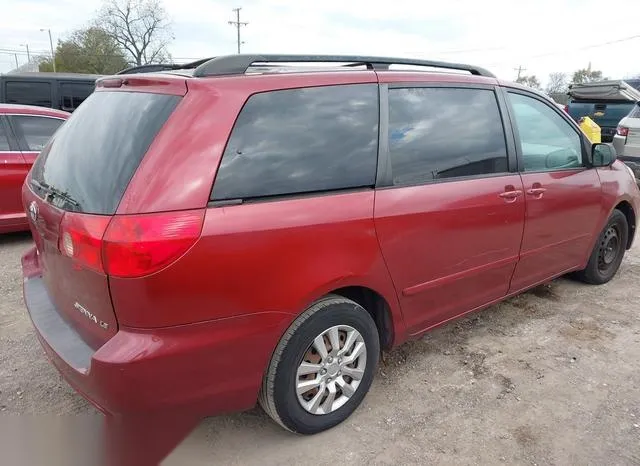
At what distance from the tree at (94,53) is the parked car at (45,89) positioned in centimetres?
4133

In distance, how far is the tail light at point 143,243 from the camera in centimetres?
181

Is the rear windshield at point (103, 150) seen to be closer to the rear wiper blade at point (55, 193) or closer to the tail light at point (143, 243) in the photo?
the rear wiper blade at point (55, 193)

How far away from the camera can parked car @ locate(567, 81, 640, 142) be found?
37.2 ft

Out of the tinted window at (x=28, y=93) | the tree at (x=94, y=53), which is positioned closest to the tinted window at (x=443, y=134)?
the tinted window at (x=28, y=93)

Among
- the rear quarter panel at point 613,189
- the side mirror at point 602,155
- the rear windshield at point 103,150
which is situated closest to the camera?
the rear windshield at point 103,150

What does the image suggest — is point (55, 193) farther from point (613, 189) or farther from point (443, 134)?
point (613, 189)

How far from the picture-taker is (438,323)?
2.96 m

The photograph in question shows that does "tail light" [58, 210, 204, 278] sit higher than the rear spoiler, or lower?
lower

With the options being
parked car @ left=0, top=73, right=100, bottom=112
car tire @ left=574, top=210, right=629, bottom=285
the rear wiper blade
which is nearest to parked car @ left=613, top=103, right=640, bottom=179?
car tire @ left=574, top=210, right=629, bottom=285

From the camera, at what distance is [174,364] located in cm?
Result: 192

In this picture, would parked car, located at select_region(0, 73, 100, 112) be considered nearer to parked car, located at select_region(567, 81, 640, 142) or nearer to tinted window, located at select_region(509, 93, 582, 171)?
tinted window, located at select_region(509, 93, 582, 171)

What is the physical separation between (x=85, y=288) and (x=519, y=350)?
263 cm

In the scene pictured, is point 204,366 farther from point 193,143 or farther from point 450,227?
point 450,227

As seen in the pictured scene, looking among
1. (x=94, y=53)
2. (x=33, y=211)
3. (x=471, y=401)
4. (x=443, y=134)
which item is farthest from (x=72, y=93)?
A: (x=94, y=53)
